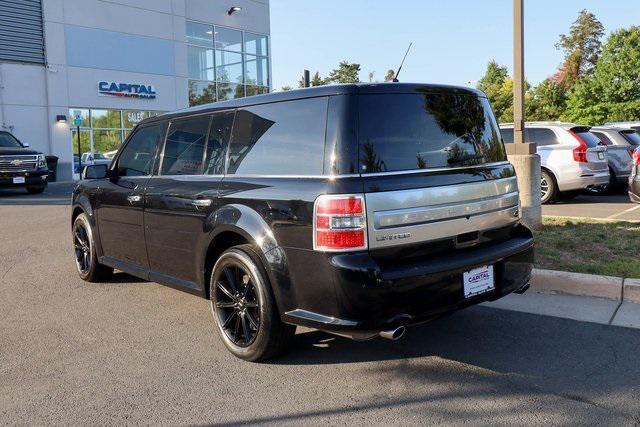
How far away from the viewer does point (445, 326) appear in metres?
4.73

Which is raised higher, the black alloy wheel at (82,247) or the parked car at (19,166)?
the parked car at (19,166)

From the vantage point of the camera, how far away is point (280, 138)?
12.9 ft

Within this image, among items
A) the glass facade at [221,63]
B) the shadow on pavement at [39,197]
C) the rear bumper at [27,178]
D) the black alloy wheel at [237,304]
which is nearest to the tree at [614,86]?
the glass facade at [221,63]

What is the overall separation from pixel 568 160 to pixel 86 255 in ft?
29.8

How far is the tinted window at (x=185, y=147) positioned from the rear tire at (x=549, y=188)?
28.8 feet

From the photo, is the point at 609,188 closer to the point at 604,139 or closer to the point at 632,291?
the point at 604,139

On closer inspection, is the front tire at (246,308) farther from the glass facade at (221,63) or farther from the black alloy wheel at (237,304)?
the glass facade at (221,63)

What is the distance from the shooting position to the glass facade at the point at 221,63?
30.9 metres

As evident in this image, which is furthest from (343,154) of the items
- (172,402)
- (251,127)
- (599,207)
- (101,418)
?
(599,207)

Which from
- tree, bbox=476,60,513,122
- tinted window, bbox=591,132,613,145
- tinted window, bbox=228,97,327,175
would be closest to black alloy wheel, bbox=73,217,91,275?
tinted window, bbox=228,97,327,175

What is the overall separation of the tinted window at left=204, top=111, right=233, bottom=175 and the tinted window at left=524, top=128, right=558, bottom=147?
9.00m

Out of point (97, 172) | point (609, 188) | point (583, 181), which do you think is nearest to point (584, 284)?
point (97, 172)

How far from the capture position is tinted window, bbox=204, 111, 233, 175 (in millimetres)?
4430

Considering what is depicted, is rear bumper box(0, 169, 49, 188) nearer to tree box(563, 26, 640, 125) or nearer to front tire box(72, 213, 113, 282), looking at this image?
front tire box(72, 213, 113, 282)
